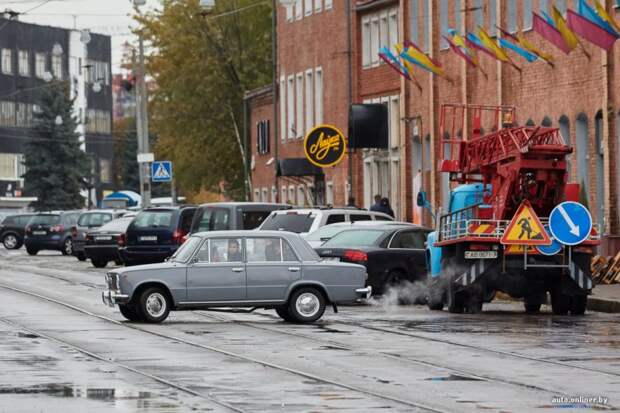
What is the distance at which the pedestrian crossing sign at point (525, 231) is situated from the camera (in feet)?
92.7

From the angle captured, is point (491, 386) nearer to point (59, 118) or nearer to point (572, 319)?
point (572, 319)

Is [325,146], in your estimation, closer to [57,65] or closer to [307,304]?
[307,304]

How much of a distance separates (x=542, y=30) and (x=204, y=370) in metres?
21.6

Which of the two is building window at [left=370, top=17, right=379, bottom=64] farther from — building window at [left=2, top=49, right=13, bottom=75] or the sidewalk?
building window at [left=2, top=49, right=13, bottom=75]

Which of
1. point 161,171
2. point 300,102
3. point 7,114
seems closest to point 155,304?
point 161,171

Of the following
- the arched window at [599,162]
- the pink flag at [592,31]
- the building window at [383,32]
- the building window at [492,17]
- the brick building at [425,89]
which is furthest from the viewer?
the building window at [383,32]

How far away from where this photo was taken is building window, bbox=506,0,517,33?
47.8 metres

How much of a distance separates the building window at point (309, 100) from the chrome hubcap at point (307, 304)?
136 ft

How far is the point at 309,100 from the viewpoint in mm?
69188

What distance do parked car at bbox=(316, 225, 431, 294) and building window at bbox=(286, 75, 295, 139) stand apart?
125 feet

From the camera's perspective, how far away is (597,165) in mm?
42594

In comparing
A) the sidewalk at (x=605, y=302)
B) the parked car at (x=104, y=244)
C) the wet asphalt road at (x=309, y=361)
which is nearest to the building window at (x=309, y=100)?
the parked car at (x=104, y=244)

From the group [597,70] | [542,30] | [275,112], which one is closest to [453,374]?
[542,30]

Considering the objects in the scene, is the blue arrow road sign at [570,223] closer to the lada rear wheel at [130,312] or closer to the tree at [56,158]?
the lada rear wheel at [130,312]
